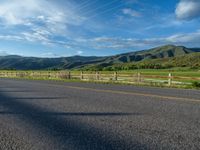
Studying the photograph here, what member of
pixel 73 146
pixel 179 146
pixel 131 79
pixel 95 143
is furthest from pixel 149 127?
pixel 131 79

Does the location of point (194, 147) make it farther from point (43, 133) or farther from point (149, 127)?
point (43, 133)

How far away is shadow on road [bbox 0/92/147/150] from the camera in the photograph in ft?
12.4

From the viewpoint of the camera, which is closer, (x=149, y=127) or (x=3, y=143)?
(x=3, y=143)

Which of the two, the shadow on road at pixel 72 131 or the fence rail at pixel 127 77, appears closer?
the shadow on road at pixel 72 131

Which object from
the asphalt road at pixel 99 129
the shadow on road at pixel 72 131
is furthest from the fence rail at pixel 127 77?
the shadow on road at pixel 72 131

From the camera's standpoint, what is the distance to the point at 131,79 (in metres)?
23.3

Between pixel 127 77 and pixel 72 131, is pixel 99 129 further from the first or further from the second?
pixel 127 77

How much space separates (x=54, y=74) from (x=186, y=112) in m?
29.8

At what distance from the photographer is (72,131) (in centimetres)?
467

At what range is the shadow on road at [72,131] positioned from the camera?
3781mm

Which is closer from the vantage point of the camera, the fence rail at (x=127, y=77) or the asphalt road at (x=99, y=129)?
the asphalt road at (x=99, y=129)

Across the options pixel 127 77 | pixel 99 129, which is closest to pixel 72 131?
pixel 99 129

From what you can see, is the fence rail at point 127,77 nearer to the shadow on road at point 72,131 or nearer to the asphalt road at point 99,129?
the asphalt road at point 99,129

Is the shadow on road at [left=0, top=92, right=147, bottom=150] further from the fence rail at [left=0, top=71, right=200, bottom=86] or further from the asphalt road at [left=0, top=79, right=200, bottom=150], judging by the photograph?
the fence rail at [left=0, top=71, right=200, bottom=86]
